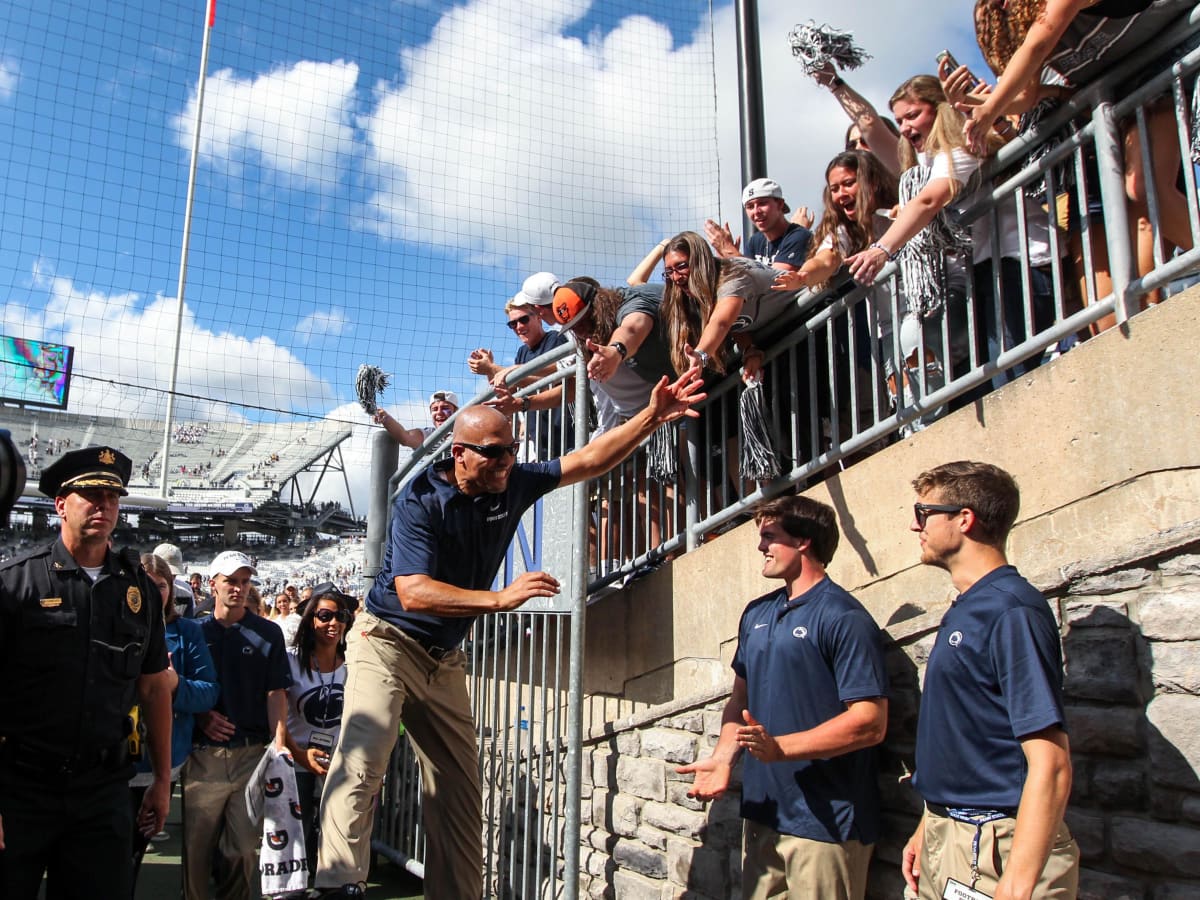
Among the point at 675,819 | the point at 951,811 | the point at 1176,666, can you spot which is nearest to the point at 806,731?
the point at 951,811

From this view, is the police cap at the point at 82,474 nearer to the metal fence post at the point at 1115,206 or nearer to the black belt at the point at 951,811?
the black belt at the point at 951,811

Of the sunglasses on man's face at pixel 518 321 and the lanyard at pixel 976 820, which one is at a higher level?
the sunglasses on man's face at pixel 518 321

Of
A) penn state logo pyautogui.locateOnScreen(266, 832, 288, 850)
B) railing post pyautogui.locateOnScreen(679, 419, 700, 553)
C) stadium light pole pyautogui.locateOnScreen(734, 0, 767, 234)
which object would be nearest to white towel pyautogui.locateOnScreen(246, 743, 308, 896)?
penn state logo pyautogui.locateOnScreen(266, 832, 288, 850)

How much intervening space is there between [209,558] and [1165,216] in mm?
42940

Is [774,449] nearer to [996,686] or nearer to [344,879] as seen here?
[996,686]

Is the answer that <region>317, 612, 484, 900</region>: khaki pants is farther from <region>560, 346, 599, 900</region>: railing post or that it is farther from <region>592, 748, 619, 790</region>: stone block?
<region>592, 748, 619, 790</region>: stone block

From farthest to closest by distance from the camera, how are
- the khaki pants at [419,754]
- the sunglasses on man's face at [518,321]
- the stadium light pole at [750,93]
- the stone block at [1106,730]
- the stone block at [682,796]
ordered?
the stadium light pole at [750,93]
the sunglasses on man's face at [518,321]
the stone block at [682,796]
the khaki pants at [419,754]
the stone block at [1106,730]

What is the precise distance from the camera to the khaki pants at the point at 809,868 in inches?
121

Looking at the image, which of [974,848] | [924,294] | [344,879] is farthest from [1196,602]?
[344,879]

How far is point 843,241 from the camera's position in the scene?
468cm

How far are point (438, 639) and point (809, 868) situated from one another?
73.9 inches

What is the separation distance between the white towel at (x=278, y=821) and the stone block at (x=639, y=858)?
1.64 m

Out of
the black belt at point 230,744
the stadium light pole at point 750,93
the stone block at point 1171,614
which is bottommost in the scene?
the black belt at point 230,744

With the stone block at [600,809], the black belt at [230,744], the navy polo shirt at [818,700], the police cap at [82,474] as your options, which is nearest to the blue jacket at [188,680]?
the black belt at [230,744]
